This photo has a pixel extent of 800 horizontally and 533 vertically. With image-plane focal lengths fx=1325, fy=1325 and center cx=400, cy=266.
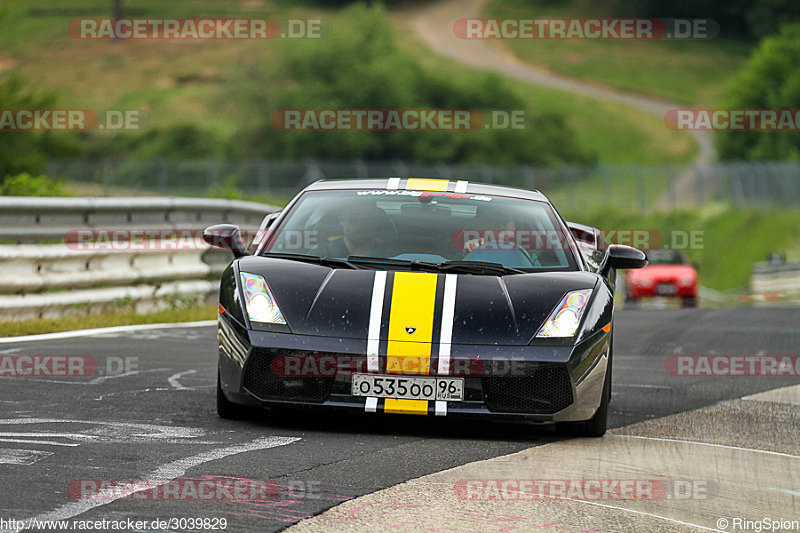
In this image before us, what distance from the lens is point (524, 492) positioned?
→ 5.28 m

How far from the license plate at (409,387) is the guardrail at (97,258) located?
17.9 ft

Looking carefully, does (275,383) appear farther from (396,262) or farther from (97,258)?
(97,258)

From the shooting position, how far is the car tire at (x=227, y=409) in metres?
6.90

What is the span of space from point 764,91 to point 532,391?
70989 mm

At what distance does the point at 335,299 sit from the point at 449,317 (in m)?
0.59

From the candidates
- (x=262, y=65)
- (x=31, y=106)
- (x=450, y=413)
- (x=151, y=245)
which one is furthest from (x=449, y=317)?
(x=262, y=65)

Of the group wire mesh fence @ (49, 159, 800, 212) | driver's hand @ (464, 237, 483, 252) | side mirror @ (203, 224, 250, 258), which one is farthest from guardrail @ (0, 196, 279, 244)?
wire mesh fence @ (49, 159, 800, 212)

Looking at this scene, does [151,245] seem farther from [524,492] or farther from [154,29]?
[154,29]

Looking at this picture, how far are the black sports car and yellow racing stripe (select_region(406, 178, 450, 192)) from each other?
0.57m

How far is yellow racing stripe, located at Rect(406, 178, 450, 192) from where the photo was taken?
8156mm
